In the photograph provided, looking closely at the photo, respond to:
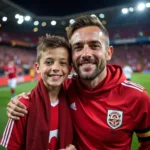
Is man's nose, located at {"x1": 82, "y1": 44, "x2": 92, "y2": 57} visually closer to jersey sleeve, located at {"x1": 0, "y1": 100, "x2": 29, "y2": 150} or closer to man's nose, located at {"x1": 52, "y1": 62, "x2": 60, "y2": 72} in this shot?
man's nose, located at {"x1": 52, "y1": 62, "x2": 60, "y2": 72}

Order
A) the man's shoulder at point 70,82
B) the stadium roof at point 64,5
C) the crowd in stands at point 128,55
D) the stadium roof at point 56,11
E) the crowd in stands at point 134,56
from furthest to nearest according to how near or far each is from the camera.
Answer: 1. the crowd in stands at point 134,56
2. the crowd in stands at point 128,55
3. the stadium roof at point 64,5
4. the stadium roof at point 56,11
5. the man's shoulder at point 70,82

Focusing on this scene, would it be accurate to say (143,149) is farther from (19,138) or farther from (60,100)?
(19,138)

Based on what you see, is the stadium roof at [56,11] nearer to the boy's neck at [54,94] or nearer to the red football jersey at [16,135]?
the boy's neck at [54,94]

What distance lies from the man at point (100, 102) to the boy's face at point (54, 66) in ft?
0.36

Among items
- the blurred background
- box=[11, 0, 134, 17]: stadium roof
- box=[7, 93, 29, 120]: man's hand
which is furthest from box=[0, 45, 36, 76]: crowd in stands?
box=[7, 93, 29, 120]: man's hand

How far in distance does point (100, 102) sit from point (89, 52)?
1.36 feet

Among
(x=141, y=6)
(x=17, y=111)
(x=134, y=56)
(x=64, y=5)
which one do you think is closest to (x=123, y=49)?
(x=134, y=56)

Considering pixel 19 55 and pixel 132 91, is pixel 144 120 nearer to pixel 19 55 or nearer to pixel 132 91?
pixel 132 91

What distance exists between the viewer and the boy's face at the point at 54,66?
185 centimetres

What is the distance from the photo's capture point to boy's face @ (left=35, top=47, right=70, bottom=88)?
1.85 meters

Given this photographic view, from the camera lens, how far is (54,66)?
1.84m

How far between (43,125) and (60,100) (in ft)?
0.97

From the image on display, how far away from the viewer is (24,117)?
5.35 feet

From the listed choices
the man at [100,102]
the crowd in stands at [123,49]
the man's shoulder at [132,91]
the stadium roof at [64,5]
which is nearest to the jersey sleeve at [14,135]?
the man at [100,102]
